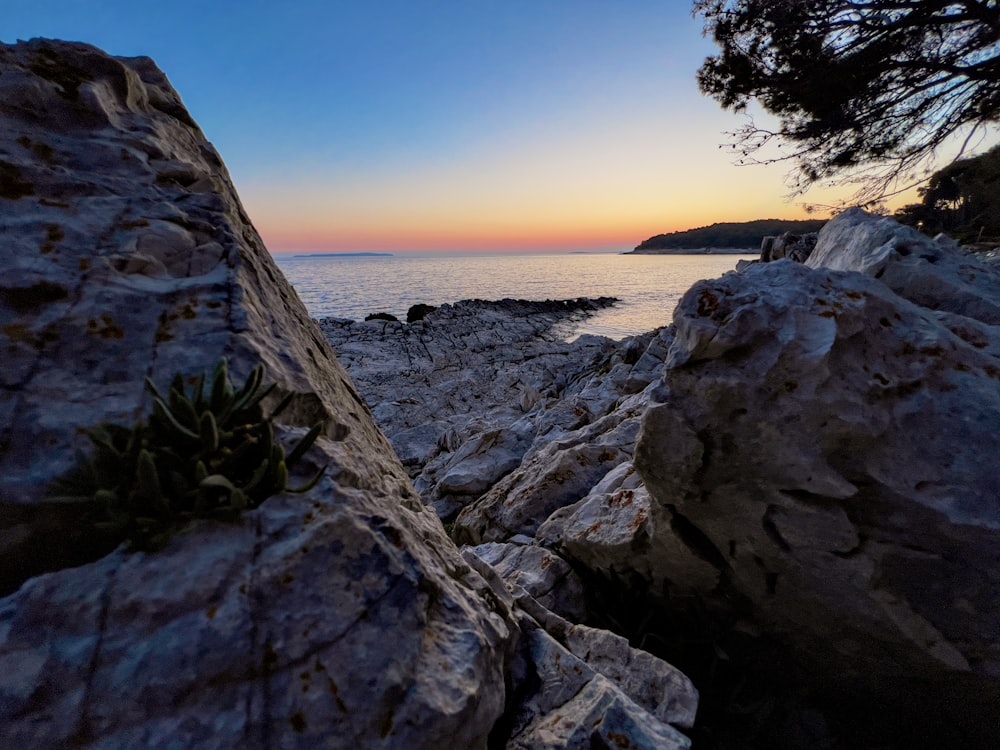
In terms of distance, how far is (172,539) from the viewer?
7.47 feet

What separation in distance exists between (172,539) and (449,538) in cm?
179

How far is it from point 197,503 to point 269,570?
1.38 ft

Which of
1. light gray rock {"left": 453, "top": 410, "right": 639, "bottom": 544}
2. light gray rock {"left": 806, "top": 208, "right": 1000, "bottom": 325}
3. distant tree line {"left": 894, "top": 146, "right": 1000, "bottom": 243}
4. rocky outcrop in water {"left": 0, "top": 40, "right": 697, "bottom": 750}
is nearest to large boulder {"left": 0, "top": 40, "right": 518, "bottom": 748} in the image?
rocky outcrop in water {"left": 0, "top": 40, "right": 697, "bottom": 750}

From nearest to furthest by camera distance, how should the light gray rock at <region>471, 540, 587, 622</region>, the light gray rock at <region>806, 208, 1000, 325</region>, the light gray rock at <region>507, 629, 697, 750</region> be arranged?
the light gray rock at <region>507, 629, 697, 750</region>
the light gray rock at <region>806, 208, 1000, 325</region>
the light gray rock at <region>471, 540, 587, 622</region>

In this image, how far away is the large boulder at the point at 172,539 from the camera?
202 cm

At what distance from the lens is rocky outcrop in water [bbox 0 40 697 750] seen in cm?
204

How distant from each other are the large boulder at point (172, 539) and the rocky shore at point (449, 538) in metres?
0.01

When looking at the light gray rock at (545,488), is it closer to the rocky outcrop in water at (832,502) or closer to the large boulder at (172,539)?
the rocky outcrop in water at (832,502)

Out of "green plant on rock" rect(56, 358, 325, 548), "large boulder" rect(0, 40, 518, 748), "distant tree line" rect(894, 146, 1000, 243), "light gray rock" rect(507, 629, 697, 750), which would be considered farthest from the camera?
"distant tree line" rect(894, 146, 1000, 243)

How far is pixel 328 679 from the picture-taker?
7.04ft

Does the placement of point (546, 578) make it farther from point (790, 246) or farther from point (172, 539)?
point (790, 246)

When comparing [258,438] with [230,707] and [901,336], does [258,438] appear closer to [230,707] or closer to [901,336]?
[230,707]

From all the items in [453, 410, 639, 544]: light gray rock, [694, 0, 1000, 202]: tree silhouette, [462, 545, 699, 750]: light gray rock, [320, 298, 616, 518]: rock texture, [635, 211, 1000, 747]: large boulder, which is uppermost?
[694, 0, 1000, 202]: tree silhouette

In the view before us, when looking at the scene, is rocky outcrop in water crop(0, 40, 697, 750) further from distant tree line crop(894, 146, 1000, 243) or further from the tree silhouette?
distant tree line crop(894, 146, 1000, 243)
